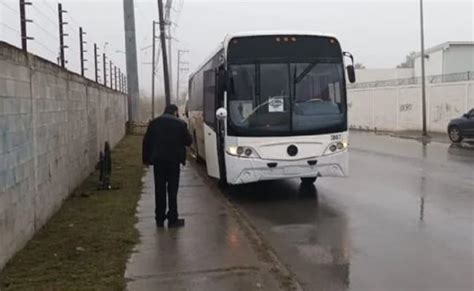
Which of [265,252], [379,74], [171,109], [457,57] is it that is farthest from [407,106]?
[265,252]

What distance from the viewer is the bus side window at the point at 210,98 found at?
1287cm

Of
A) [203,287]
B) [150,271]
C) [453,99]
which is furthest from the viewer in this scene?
[453,99]

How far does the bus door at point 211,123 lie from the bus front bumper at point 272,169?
1.12 meters

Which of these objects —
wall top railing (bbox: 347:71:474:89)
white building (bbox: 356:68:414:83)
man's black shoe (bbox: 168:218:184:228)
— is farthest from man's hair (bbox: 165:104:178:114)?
white building (bbox: 356:68:414:83)

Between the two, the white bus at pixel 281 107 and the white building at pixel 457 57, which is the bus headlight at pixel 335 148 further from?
the white building at pixel 457 57

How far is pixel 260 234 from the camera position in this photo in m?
8.62

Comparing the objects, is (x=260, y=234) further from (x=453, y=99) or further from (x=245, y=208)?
(x=453, y=99)

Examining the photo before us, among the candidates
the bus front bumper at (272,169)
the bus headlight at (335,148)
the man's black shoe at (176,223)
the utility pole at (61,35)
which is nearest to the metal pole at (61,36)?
the utility pole at (61,35)

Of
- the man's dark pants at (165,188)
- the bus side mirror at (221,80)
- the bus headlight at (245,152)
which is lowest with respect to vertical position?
the man's dark pants at (165,188)

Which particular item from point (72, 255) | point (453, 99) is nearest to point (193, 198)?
point (72, 255)

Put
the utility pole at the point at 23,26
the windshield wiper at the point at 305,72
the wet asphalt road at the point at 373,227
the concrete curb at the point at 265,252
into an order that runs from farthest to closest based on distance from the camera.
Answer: the windshield wiper at the point at 305,72, the utility pole at the point at 23,26, the wet asphalt road at the point at 373,227, the concrete curb at the point at 265,252

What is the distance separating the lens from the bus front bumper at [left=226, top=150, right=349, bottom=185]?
11492 mm

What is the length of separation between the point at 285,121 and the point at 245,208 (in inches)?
72.5

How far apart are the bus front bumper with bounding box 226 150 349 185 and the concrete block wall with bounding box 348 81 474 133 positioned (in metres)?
22.3
